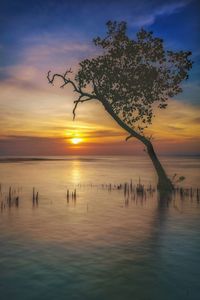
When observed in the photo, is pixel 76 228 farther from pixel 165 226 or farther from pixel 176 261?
pixel 176 261

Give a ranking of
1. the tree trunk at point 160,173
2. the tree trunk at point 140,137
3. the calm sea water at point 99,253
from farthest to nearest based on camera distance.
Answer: the tree trunk at point 140,137
the tree trunk at point 160,173
the calm sea water at point 99,253

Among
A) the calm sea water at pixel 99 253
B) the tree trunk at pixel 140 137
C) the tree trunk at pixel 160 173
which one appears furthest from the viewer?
the tree trunk at pixel 140 137

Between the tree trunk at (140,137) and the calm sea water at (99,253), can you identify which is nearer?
the calm sea water at (99,253)

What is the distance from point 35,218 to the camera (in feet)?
79.0

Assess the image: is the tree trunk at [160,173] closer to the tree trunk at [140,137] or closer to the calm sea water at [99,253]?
the tree trunk at [140,137]

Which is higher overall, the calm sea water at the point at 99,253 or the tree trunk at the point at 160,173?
the tree trunk at the point at 160,173

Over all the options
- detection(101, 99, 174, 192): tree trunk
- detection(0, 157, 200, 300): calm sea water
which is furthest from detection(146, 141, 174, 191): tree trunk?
detection(0, 157, 200, 300): calm sea water

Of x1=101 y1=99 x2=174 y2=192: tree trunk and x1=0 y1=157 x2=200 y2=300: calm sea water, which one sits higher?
x1=101 y1=99 x2=174 y2=192: tree trunk

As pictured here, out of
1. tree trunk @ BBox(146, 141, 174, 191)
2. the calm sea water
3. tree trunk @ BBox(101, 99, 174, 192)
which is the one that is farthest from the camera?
tree trunk @ BBox(101, 99, 174, 192)

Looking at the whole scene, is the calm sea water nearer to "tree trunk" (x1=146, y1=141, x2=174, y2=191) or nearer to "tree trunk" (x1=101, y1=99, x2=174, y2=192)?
"tree trunk" (x1=146, y1=141, x2=174, y2=191)

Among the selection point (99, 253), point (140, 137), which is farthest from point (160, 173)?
point (99, 253)

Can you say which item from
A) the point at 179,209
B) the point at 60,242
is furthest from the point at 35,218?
the point at 179,209

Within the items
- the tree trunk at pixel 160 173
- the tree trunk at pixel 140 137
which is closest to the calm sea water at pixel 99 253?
the tree trunk at pixel 160 173

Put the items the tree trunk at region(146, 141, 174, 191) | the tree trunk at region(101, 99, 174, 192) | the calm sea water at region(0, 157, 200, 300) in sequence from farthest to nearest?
the tree trunk at region(101, 99, 174, 192) → the tree trunk at region(146, 141, 174, 191) → the calm sea water at region(0, 157, 200, 300)
